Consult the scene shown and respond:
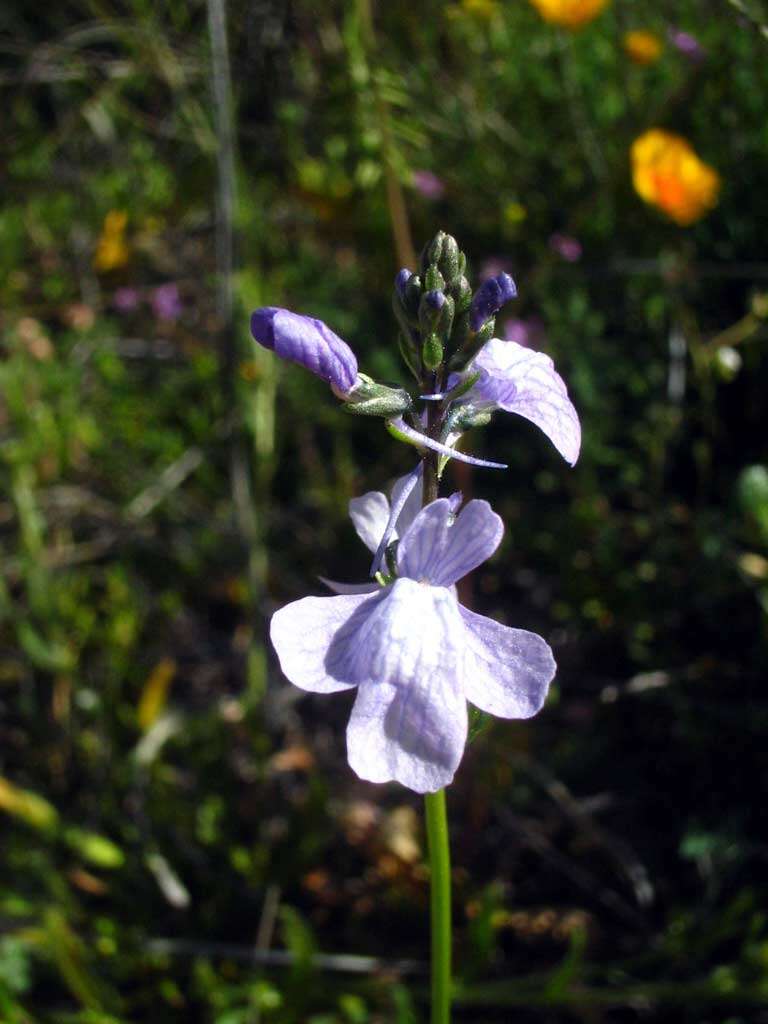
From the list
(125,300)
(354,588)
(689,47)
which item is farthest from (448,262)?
(125,300)

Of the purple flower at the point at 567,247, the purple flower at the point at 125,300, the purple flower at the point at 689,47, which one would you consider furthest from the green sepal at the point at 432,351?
the purple flower at the point at 125,300

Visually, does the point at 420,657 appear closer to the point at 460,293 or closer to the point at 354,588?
the point at 354,588

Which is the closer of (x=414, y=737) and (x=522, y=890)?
(x=414, y=737)

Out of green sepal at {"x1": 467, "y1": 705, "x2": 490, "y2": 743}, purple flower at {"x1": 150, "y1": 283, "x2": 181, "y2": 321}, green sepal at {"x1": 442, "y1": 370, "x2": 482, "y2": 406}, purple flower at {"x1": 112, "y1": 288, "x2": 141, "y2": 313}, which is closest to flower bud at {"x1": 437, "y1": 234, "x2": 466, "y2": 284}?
green sepal at {"x1": 442, "y1": 370, "x2": 482, "y2": 406}

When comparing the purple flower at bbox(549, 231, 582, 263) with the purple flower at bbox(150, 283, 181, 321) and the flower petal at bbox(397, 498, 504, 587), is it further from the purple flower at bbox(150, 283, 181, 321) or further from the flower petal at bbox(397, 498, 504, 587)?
the flower petal at bbox(397, 498, 504, 587)

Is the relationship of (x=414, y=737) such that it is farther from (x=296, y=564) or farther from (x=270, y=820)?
(x=296, y=564)

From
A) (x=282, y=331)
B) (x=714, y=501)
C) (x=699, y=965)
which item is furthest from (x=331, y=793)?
(x=282, y=331)
